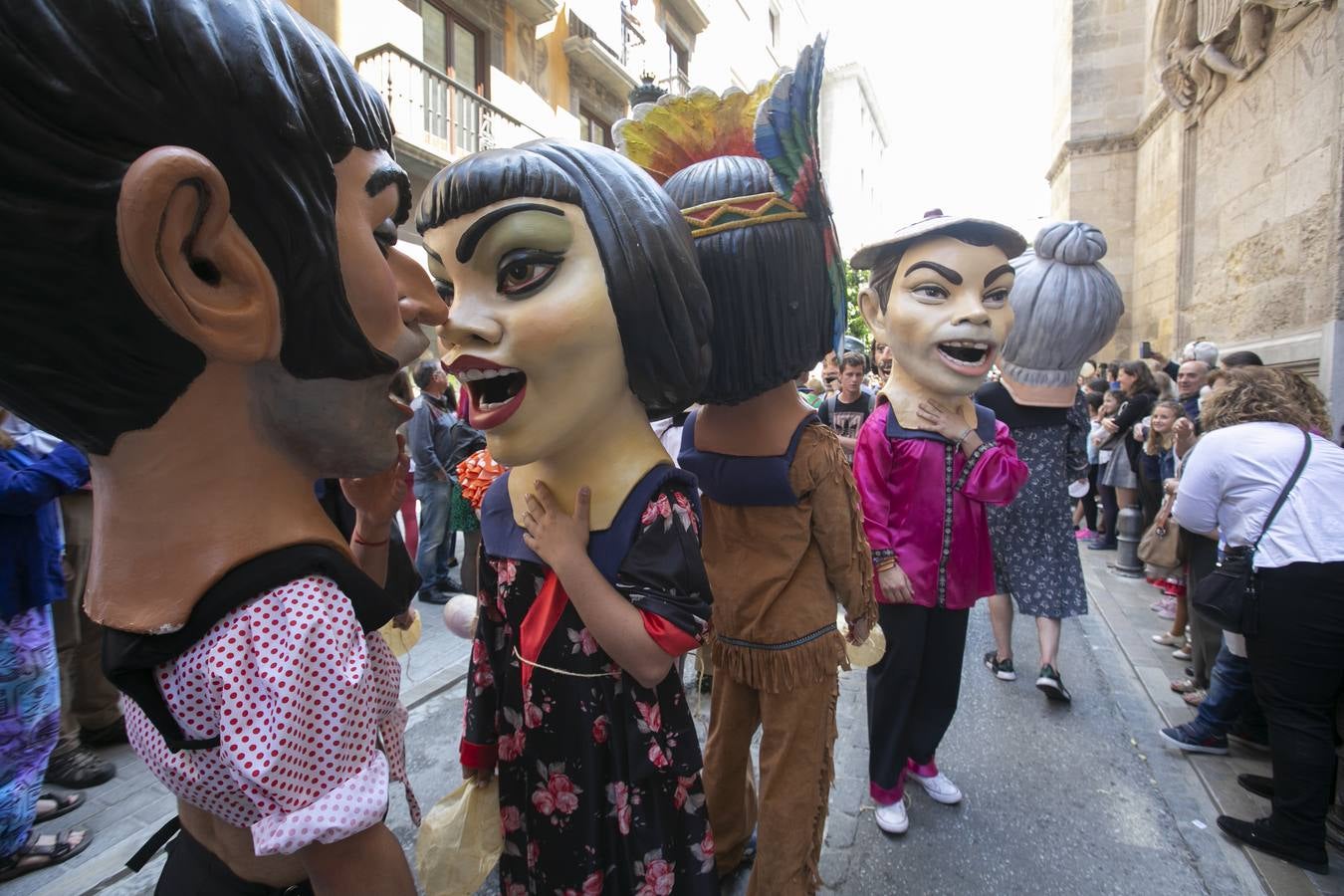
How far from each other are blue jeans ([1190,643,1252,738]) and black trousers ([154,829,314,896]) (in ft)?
10.5

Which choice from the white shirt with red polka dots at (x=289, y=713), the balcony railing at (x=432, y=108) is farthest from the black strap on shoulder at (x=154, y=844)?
the balcony railing at (x=432, y=108)

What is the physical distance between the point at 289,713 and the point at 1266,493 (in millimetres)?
2863

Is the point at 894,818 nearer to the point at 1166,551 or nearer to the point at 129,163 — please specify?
the point at 1166,551

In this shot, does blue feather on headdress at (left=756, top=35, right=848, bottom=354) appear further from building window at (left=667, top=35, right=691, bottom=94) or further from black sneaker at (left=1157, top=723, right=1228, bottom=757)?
building window at (left=667, top=35, right=691, bottom=94)

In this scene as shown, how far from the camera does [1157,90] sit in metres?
8.26

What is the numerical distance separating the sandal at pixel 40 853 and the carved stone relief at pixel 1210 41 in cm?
779

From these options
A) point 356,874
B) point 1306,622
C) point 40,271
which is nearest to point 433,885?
point 356,874

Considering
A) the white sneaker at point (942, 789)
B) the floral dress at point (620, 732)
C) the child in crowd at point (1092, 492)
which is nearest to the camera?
the floral dress at point (620, 732)

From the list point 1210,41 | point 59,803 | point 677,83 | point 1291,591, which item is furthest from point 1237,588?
point 677,83

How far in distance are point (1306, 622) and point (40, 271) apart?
3.10 meters

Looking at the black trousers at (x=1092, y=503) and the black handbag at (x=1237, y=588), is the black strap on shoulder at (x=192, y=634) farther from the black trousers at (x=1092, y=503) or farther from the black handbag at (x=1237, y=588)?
the black trousers at (x=1092, y=503)

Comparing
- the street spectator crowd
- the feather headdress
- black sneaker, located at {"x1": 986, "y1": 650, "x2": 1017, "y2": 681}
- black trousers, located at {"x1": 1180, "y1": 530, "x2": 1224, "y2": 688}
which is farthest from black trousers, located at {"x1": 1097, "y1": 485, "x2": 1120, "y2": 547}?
the feather headdress

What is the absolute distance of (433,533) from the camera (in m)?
5.01

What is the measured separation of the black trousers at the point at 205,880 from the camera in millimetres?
971
